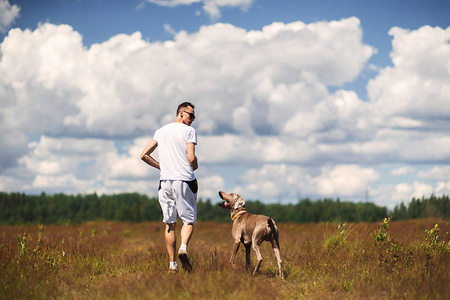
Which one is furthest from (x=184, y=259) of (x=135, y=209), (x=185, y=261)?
(x=135, y=209)

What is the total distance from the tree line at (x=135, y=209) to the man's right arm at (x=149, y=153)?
27319 mm

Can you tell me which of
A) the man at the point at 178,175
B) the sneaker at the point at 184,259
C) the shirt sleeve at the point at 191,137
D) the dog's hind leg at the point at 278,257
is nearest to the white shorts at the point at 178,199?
the man at the point at 178,175

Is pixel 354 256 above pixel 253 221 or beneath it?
beneath

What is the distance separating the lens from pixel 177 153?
723cm

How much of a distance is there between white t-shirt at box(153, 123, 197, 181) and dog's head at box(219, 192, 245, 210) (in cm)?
110

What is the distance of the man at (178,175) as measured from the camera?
719cm

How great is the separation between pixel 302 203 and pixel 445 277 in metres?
63.1

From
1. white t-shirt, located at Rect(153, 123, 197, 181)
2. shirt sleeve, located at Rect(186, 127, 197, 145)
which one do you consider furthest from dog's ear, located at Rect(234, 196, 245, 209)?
shirt sleeve, located at Rect(186, 127, 197, 145)

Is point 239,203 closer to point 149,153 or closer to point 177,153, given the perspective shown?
point 177,153

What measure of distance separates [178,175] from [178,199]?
1.35ft

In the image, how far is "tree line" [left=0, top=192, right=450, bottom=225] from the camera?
39781mm

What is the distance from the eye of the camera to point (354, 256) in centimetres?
964

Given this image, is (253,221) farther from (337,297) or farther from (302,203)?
(302,203)

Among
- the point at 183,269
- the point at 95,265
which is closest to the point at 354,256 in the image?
the point at 183,269
